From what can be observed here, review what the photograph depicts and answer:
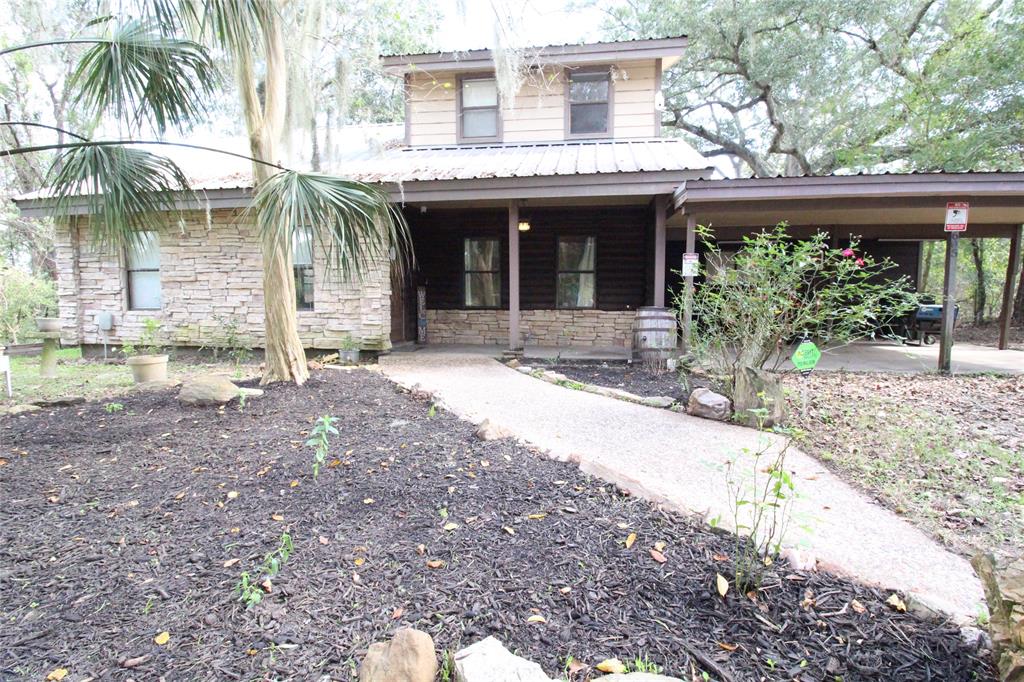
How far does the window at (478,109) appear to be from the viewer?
9539 millimetres

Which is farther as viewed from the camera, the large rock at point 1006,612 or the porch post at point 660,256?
the porch post at point 660,256

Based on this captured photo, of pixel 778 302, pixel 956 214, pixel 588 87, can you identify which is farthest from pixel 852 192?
pixel 588 87

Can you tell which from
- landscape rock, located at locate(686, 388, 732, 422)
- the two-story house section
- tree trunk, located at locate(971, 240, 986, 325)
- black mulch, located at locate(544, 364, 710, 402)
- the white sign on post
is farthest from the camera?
tree trunk, located at locate(971, 240, 986, 325)

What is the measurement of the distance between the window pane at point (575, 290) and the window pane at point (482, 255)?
127cm

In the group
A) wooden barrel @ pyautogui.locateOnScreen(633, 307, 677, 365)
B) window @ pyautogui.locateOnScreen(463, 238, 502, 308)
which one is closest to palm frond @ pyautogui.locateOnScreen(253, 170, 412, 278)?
wooden barrel @ pyautogui.locateOnScreen(633, 307, 677, 365)

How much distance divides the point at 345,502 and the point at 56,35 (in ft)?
17.2

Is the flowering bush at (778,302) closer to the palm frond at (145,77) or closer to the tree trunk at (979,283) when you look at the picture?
the palm frond at (145,77)

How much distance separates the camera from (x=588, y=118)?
9.26m

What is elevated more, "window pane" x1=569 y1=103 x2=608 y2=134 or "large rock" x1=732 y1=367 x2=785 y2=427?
"window pane" x1=569 y1=103 x2=608 y2=134

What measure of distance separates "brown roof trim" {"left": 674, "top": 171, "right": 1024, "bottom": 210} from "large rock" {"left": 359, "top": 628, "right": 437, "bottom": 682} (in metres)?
5.91

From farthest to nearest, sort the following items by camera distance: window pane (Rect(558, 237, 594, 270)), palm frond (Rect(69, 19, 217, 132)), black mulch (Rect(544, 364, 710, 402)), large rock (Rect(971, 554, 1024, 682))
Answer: window pane (Rect(558, 237, 594, 270)), black mulch (Rect(544, 364, 710, 402)), palm frond (Rect(69, 19, 217, 132)), large rock (Rect(971, 554, 1024, 682))

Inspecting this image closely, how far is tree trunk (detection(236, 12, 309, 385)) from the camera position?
510 centimetres

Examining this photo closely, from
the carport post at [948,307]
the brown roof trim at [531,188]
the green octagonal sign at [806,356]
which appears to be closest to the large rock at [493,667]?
the green octagonal sign at [806,356]

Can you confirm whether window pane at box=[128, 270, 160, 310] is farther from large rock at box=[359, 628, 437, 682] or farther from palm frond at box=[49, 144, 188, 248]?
large rock at box=[359, 628, 437, 682]
